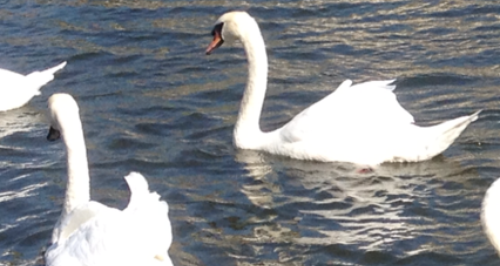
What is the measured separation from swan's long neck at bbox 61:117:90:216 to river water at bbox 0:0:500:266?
47 centimetres

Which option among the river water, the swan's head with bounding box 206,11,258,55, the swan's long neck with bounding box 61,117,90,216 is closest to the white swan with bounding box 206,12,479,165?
the river water

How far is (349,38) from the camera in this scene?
39.9 feet

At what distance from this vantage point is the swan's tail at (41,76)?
11188mm

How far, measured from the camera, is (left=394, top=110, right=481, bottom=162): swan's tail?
884cm

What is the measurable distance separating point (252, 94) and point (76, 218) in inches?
123

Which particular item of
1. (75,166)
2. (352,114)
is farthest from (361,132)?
(75,166)

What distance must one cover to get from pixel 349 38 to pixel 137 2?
10.2 feet

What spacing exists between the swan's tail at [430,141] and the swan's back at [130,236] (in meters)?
3.05

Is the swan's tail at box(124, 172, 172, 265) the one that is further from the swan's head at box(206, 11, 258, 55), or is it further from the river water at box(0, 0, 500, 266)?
the swan's head at box(206, 11, 258, 55)

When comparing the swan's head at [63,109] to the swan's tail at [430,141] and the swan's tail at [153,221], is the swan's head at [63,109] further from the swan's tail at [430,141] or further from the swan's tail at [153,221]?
the swan's tail at [430,141]

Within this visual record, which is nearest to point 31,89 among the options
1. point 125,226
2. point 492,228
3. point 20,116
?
point 20,116

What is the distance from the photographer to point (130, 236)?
20.3 ft

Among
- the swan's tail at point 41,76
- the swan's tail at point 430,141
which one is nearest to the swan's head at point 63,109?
the swan's tail at point 430,141

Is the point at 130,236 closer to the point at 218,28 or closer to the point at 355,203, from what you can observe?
the point at 355,203
